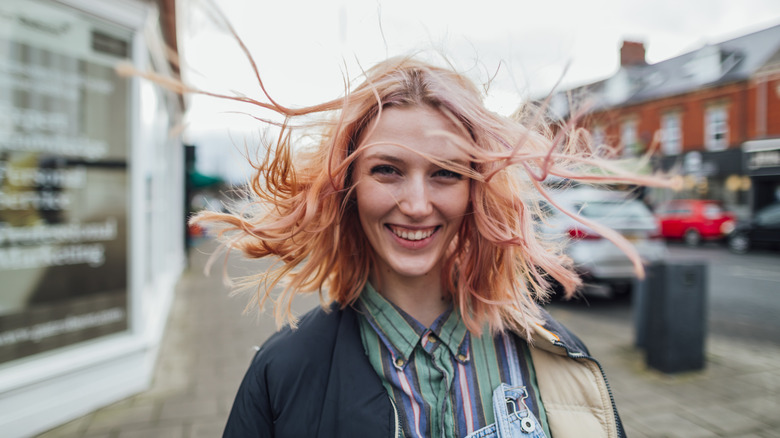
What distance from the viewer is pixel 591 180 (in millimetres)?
1436

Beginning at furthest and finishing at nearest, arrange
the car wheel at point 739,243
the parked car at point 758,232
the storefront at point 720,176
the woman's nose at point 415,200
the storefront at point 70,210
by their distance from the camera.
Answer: the storefront at point 720,176 → the car wheel at point 739,243 → the parked car at point 758,232 → the storefront at point 70,210 → the woman's nose at point 415,200

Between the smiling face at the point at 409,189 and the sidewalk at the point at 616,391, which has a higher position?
the smiling face at the point at 409,189

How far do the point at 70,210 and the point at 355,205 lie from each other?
3.08 m

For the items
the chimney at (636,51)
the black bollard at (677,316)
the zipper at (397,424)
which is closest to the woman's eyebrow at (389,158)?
the zipper at (397,424)

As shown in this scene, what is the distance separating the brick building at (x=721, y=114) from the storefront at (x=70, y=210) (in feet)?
67.6

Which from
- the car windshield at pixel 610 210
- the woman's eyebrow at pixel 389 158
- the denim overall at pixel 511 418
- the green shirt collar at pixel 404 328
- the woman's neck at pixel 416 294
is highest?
the woman's eyebrow at pixel 389 158

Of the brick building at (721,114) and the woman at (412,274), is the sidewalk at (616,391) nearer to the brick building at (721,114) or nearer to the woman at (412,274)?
the woman at (412,274)

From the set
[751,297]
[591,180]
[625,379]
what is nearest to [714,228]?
[751,297]

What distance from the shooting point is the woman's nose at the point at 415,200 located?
4.25ft

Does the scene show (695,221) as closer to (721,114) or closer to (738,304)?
(721,114)

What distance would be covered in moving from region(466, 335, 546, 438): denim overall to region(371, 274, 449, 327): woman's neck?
0.32m

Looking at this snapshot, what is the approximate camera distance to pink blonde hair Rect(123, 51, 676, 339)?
1.38m

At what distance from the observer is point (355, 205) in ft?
5.31

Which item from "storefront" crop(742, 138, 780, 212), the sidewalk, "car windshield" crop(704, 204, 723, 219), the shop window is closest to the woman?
the shop window
